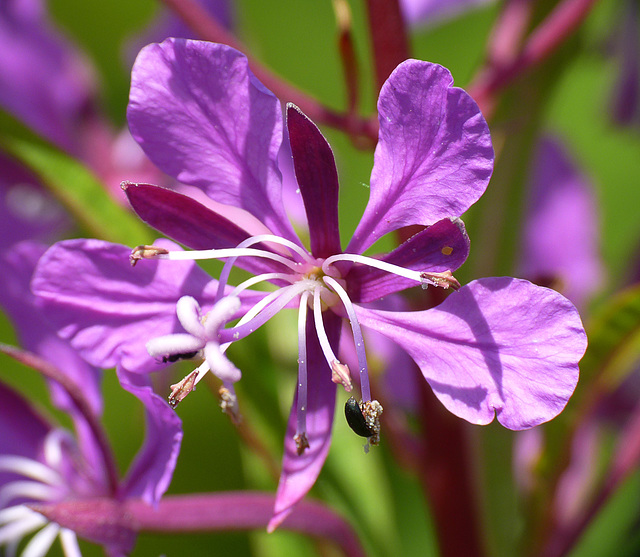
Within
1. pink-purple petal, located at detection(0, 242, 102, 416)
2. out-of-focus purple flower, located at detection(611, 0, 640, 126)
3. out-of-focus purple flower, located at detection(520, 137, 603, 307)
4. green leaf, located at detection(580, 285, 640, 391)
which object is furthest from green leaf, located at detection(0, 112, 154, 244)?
out-of-focus purple flower, located at detection(611, 0, 640, 126)

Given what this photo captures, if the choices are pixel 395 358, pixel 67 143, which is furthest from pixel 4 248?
pixel 395 358

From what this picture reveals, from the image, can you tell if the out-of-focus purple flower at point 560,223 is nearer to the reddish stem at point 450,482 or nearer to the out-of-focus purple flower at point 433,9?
the out-of-focus purple flower at point 433,9

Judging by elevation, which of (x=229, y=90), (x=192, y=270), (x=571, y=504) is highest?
(x=229, y=90)

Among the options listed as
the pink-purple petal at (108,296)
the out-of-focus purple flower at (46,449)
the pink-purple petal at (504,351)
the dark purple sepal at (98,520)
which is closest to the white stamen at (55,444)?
the out-of-focus purple flower at (46,449)

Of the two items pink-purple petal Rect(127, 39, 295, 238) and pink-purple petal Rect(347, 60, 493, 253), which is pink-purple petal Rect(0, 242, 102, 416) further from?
pink-purple petal Rect(347, 60, 493, 253)

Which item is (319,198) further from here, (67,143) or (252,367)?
(67,143)

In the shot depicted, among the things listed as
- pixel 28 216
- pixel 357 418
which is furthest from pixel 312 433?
pixel 28 216

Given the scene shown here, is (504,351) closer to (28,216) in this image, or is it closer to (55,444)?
(55,444)
